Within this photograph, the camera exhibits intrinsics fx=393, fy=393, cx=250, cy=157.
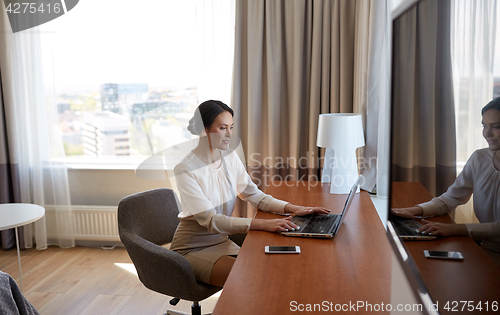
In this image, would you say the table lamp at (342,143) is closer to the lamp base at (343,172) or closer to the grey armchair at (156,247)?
the lamp base at (343,172)

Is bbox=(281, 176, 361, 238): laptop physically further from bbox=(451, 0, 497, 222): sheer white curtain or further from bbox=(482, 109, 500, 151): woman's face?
bbox=(482, 109, 500, 151): woman's face

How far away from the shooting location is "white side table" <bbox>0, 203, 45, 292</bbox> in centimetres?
215

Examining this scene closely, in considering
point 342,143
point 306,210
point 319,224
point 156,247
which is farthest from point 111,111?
point 319,224

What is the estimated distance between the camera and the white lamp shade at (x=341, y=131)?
2.07 metres

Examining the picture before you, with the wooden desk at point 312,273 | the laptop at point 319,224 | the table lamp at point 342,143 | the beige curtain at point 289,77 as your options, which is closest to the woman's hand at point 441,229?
the wooden desk at point 312,273

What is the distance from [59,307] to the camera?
2.36 metres

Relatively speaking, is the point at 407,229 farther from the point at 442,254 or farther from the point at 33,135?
the point at 33,135

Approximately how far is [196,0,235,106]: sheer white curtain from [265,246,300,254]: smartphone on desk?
1822 mm

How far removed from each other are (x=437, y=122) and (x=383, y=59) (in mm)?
1563

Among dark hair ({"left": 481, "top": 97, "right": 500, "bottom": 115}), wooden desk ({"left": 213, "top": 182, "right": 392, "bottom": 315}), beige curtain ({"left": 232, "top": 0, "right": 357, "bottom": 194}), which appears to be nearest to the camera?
dark hair ({"left": 481, "top": 97, "right": 500, "bottom": 115})

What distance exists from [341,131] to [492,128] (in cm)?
165

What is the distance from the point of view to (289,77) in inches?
110

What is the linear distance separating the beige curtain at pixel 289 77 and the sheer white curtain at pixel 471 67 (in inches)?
85.4

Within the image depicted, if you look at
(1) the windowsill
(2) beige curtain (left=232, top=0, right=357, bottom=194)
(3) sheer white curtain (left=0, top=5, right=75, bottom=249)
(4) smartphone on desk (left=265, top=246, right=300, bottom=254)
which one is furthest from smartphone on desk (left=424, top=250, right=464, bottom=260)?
(3) sheer white curtain (left=0, top=5, right=75, bottom=249)
